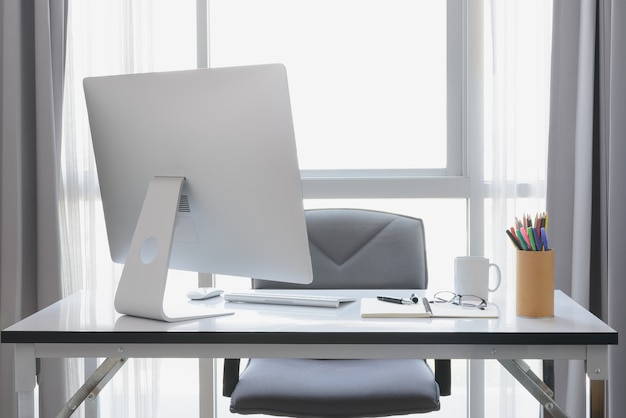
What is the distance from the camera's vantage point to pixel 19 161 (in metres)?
2.45

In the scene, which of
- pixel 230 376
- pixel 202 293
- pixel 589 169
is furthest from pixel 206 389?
pixel 589 169

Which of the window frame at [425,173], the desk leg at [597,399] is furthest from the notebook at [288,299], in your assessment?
the window frame at [425,173]

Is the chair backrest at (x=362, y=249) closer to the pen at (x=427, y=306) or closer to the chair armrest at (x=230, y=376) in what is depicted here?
the chair armrest at (x=230, y=376)

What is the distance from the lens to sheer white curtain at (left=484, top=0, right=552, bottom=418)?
2.51 m

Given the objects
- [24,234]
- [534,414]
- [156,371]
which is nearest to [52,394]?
[156,371]

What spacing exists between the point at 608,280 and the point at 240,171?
4.78ft

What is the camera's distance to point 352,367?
1.98m

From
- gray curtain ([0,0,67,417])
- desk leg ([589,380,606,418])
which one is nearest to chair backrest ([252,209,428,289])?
desk leg ([589,380,606,418])

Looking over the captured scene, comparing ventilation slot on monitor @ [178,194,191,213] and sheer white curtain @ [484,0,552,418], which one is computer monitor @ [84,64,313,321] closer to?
ventilation slot on monitor @ [178,194,191,213]

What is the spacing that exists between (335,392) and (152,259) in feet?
1.94

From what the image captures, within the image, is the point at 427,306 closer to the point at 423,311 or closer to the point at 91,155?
the point at 423,311

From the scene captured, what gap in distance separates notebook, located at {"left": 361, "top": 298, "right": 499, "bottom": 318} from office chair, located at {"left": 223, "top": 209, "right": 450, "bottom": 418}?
31 cm

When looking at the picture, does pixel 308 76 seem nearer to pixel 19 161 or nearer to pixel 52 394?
pixel 19 161

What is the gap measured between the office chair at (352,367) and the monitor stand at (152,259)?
373 mm
